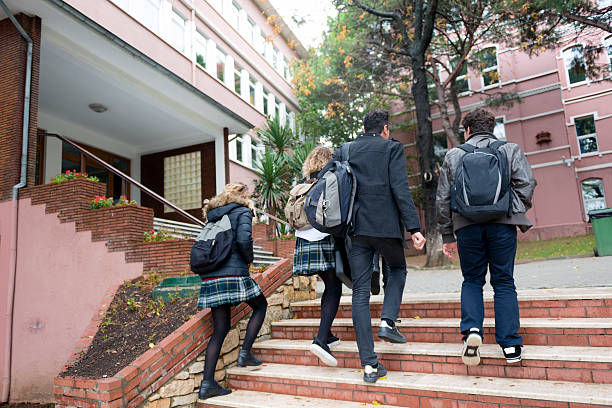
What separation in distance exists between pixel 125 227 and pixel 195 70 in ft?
29.8

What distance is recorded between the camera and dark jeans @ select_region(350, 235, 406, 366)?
3209 millimetres

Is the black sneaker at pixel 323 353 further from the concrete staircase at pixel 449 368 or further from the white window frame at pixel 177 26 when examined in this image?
the white window frame at pixel 177 26

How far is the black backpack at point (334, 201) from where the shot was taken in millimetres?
3289

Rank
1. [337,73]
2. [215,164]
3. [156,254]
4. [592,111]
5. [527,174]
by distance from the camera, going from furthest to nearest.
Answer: [592,111]
[337,73]
[215,164]
[156,254]
[527,174]

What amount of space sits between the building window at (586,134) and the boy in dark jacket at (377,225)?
2284 centimetres

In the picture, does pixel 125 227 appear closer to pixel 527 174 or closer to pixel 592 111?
pixel 527 174

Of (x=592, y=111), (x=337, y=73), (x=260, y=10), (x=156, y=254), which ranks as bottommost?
(x=156, y=254)

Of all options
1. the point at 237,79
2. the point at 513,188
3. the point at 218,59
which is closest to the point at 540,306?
the point at 513,188

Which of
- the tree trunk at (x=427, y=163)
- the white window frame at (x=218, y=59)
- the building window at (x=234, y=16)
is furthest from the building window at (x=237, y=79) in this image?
the tree trunk at (x=427, y=163)

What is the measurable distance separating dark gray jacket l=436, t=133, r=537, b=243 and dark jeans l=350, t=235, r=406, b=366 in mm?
439

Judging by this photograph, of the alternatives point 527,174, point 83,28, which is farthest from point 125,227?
point 527,174

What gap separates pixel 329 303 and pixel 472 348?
3.92 feet

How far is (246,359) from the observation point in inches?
160

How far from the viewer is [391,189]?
331cm
